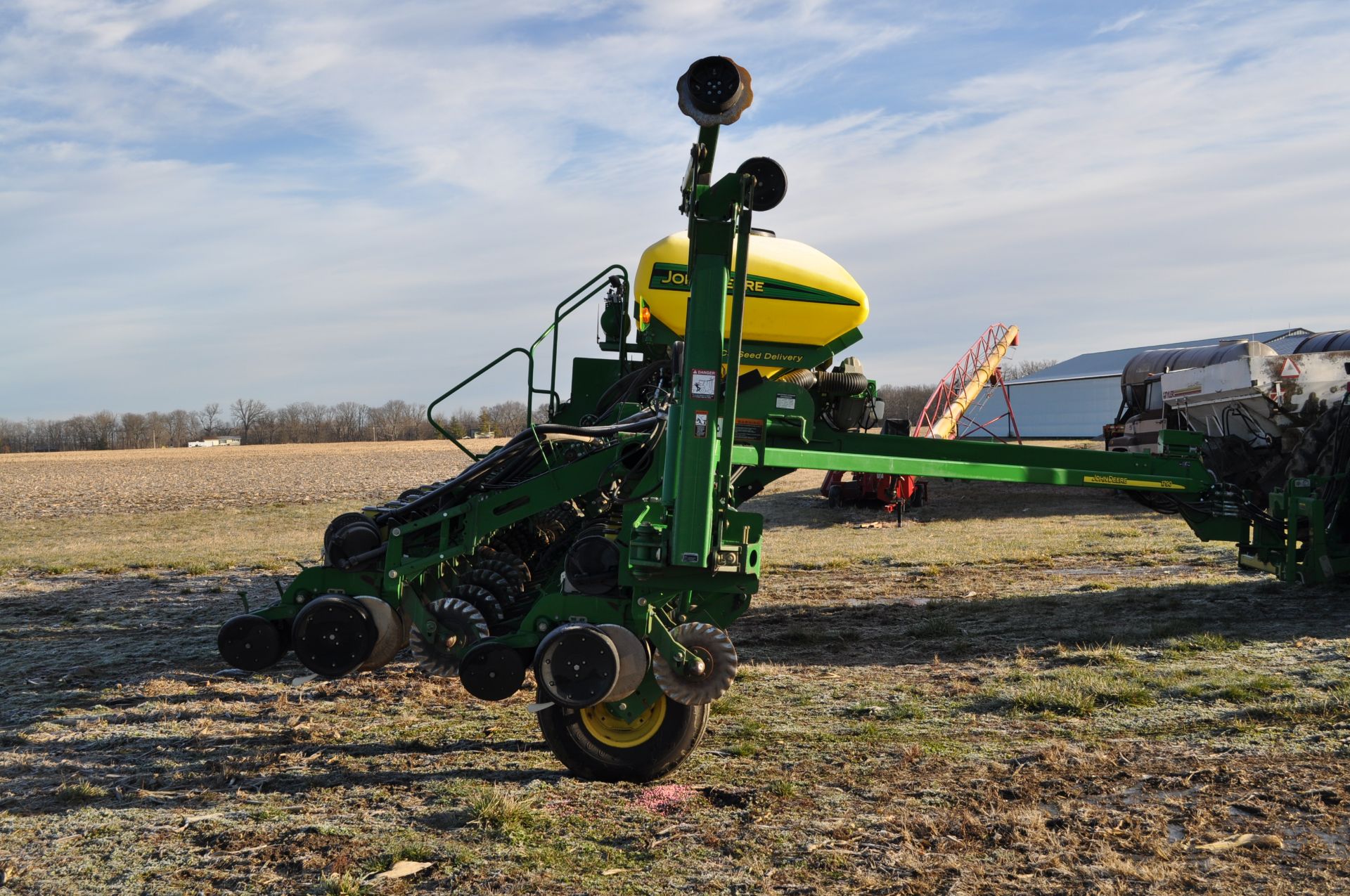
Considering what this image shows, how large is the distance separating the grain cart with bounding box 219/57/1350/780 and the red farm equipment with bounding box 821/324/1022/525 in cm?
917

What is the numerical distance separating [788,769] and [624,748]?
772 millimetres

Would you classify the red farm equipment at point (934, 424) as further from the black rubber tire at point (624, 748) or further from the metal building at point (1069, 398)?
the metal building at point (1069, 398)

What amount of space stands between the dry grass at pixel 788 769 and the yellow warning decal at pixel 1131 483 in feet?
3.65

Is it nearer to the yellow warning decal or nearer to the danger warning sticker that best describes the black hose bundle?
the yellow warning decal

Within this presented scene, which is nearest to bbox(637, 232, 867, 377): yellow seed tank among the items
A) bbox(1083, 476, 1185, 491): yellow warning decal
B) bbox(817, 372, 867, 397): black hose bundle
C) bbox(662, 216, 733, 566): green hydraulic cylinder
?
bbox(817, 372, 867, 397): black hose bundle

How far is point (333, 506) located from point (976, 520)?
15.5 metres

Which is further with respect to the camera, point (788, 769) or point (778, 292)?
point (778, 292)

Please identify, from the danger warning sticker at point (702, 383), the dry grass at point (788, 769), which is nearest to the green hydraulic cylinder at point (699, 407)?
the danger warning sticker at point (702, 383)

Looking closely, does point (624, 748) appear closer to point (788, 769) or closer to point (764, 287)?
point (788, 769)

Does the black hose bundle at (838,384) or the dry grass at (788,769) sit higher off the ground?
the black hose bundle at (838,384)

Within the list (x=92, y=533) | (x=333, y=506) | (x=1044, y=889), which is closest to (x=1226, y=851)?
(x=1044, y=889)

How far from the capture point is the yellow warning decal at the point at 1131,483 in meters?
6.45

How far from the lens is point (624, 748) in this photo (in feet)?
15.1

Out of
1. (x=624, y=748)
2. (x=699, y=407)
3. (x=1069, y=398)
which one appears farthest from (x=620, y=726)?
(x=1069, y=398)
